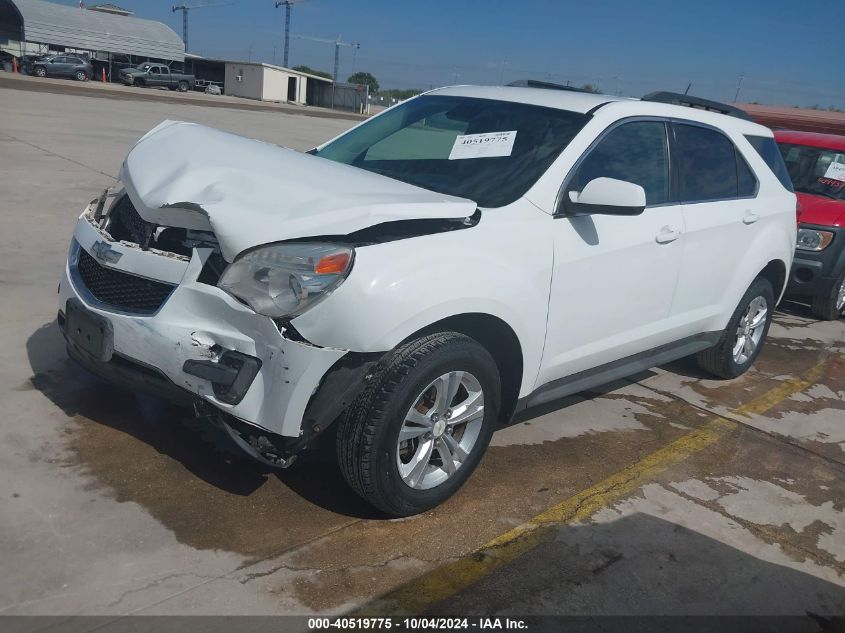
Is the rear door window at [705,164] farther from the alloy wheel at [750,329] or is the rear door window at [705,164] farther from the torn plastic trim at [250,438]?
the torn plastic trim at [250,438]

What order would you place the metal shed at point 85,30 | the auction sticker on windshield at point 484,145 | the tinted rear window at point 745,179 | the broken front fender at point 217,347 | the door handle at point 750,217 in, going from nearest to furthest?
the broken front fender at point 217,347
the auction sticker on windshield at point 484,145
the door handle at point 750,217
the tinted rear window at point 745,179
the metal shed at point 85,30

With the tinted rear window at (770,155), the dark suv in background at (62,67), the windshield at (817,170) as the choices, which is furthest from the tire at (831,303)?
the dark suv in background at (62,67)

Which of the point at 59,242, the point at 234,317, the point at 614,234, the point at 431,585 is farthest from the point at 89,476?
the point at 59,242

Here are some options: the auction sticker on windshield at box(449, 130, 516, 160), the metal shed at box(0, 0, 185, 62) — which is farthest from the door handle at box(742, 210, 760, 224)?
the metal shed at box(0, 0, 185, 62)

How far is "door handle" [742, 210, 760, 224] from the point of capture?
4.80 m

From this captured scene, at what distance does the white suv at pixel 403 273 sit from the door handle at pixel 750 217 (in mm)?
466

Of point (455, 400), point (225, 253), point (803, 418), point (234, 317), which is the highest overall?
point (225, 253)

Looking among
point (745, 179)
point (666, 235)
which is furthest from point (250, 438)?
point (745, 179)

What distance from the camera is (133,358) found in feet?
9.77

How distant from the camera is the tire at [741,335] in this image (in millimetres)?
5137

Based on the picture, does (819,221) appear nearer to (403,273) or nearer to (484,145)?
(484,145)

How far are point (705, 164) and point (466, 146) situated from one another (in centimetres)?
164

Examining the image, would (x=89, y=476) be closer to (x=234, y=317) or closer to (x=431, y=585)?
(x=234, y=317)

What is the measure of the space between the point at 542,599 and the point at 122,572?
150 centimetres
